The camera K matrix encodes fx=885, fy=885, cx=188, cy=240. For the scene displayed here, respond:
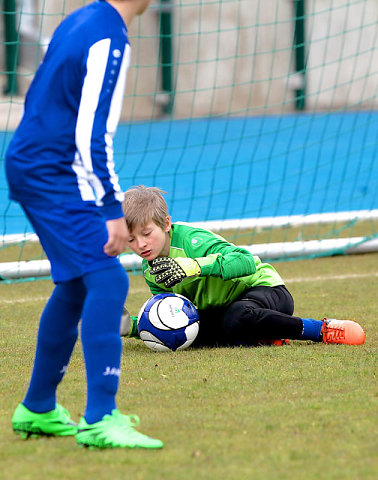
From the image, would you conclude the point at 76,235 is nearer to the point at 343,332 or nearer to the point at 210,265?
the point at 210,265

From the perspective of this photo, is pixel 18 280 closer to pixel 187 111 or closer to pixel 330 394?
pixel 330 394

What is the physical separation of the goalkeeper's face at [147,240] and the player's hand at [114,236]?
116 cm

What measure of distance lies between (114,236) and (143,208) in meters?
1.17

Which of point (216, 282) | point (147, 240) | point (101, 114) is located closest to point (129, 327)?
point (216, 282)

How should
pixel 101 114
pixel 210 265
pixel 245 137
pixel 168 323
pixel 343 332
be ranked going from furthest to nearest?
pixel 245 137 → pixel 343 332 → pixel 168 323 → pixel 210 265 → pixel 101 114

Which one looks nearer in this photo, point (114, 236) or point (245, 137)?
point (114, 236)

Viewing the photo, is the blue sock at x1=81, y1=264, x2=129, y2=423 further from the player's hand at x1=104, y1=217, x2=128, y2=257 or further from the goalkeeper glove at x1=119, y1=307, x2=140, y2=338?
the goalkeeper glove at x1=119, y1=307, x2=140, y2=338

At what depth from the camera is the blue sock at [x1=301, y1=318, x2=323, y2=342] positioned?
3863mm

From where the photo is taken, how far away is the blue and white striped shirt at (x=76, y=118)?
230 cm

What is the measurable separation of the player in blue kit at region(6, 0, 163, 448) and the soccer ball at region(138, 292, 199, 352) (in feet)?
4.33

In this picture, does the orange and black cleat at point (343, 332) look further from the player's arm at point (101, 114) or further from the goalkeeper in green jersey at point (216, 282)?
the player's arm at point (101, 114)

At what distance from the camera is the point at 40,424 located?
2543 mm

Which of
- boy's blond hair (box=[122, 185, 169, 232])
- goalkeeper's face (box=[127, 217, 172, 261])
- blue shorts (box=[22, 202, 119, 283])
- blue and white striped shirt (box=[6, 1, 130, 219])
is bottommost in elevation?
goalkeeper's face (box=[127, 217, 172, 261])

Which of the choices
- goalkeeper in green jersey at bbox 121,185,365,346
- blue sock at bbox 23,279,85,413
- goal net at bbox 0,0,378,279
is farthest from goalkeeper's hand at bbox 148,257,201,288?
goal net at bbox 0,0,378,279
